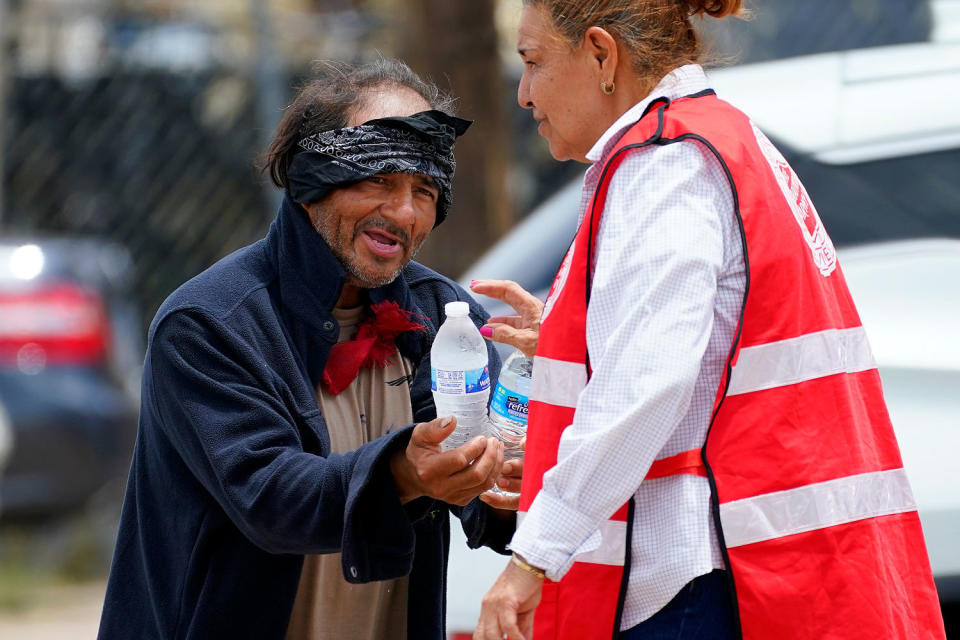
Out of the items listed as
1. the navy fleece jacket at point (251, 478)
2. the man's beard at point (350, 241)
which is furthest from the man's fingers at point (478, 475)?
the man's beard at point (350, 241)

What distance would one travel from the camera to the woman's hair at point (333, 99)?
109 inches

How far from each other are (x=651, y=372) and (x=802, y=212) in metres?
0.44

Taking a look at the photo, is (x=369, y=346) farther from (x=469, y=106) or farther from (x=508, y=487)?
(x=469, y=106)

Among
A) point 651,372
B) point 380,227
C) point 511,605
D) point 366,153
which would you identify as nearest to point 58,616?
point 380,227

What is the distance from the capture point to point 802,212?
231 cm

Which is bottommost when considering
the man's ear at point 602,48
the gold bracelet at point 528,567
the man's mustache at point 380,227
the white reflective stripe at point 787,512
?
the gold bracelet at point 528,567

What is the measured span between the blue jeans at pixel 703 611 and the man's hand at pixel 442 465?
19.0 inches

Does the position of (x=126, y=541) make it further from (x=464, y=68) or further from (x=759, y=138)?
(x=464, y=68)

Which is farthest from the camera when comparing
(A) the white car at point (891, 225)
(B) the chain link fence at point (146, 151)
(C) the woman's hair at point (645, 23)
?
(B) the chain link fence at point (146, 151)

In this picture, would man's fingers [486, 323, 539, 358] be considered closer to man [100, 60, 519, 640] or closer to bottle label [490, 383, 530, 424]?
bottle label [490, 383, 530, 424]

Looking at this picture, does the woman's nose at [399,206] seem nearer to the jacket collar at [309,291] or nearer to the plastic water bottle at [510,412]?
the jacket collar at [309,291]

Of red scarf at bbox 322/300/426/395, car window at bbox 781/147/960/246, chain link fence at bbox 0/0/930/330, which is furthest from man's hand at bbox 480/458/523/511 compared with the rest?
chain link fence at bbox 0/0/930/330

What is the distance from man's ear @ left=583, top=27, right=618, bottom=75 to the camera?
234 cm

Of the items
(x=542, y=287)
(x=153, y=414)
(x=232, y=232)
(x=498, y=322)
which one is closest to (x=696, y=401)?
(x=498, y=322)
